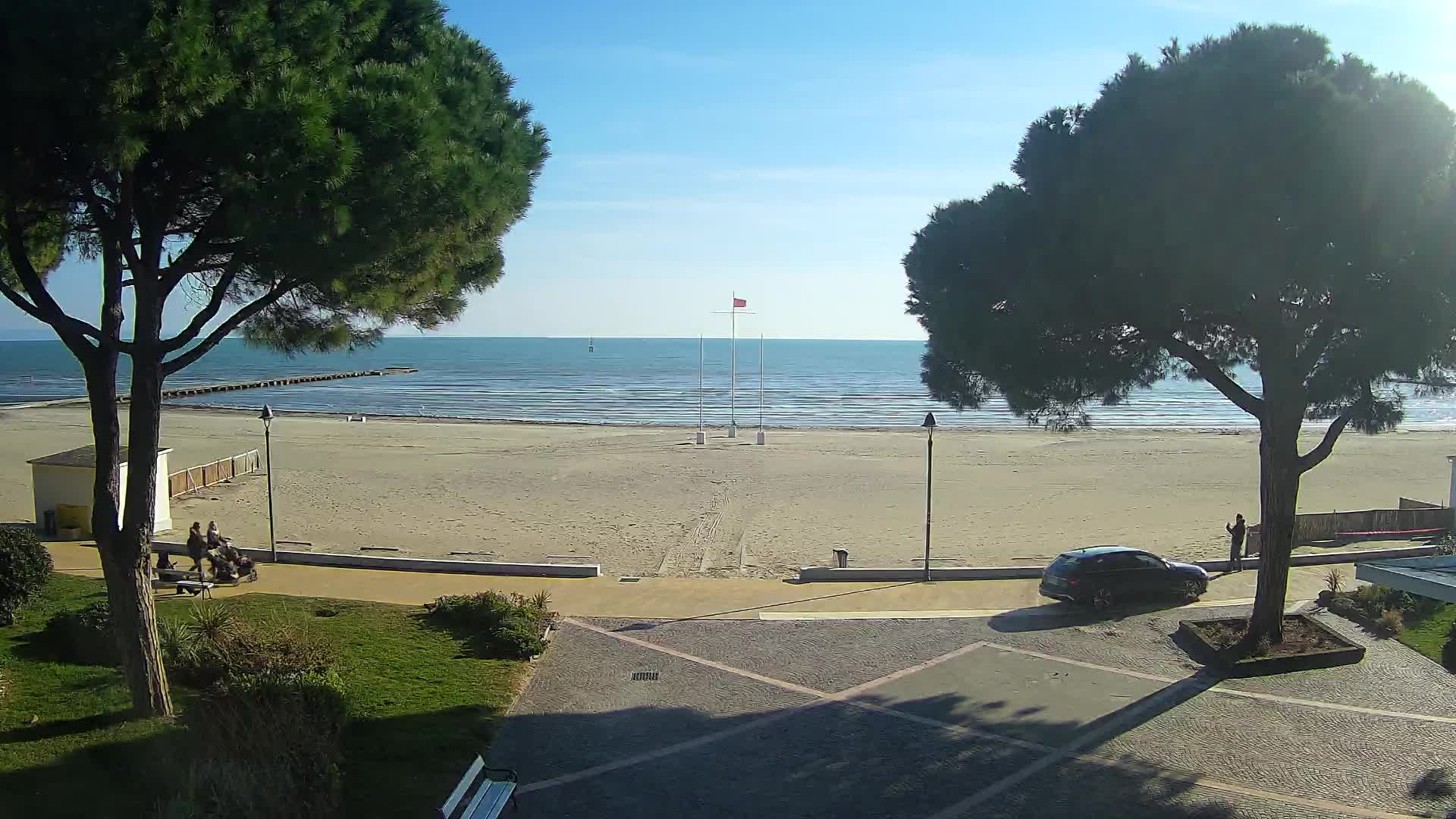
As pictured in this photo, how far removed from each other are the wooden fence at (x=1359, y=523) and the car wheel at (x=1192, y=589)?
667 cm

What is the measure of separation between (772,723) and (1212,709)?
5.35 metres

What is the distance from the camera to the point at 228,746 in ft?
27.3

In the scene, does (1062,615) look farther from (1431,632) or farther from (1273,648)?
(1431,632)

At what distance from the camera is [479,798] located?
301 inches

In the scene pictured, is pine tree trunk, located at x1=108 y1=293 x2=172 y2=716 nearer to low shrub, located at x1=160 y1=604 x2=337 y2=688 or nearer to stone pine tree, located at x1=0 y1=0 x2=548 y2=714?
stone pine tree, located at x1=0 y1=0 x2=548 y2=714

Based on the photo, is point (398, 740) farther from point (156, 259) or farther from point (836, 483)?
point (836, 483)

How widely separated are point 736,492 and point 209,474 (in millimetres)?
17482

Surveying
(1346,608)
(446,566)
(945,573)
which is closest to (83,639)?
(446,566)

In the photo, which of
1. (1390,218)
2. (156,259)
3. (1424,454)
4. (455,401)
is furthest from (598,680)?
(455,401)

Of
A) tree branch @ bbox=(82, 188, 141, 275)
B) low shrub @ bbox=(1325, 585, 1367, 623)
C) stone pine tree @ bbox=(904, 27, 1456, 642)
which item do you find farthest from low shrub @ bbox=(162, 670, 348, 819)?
low shrub @ bbox=(1325, 585, 1367, 623)

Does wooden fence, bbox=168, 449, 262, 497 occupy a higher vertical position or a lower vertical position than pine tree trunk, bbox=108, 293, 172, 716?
lower

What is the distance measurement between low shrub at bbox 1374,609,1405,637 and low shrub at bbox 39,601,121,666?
1772 cm

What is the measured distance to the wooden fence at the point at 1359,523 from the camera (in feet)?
76.8

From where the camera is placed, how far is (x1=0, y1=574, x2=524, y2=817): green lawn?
26.7ft
